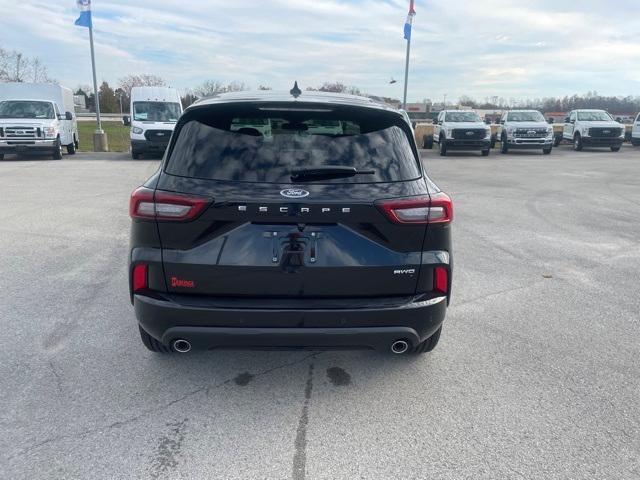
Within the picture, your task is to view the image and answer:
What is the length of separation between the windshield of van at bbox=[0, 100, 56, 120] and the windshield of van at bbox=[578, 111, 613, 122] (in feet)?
80.2

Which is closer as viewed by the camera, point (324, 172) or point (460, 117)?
point (324, 172)

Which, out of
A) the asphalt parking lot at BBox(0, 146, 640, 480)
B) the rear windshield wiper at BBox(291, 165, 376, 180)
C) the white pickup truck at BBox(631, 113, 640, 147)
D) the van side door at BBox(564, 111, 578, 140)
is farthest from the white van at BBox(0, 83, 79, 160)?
the white pickup truck at BBox(631, 113, 640, 147)

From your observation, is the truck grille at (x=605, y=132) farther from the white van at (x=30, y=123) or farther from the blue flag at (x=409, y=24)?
the white van at (x=30, y=123)

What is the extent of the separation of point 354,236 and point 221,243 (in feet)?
2.49

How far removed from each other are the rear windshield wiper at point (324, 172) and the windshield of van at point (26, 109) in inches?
764

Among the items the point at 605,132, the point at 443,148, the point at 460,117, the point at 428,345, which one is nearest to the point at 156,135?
the point at 443,148

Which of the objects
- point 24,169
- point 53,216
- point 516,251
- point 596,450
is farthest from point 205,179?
point 24,169

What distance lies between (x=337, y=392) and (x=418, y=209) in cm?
134

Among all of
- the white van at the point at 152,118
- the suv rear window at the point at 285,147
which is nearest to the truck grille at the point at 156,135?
the white van at the point at 152,118

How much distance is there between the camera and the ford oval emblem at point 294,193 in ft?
9.72

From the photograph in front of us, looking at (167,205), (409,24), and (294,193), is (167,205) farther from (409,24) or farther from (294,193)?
(409,24)

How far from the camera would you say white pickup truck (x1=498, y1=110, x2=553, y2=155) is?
24031 mm

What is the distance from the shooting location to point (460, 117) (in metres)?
24.2

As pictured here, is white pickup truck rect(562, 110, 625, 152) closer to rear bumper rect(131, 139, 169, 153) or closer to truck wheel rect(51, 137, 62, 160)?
rear bumper rect(131, 139, 169, 153)
